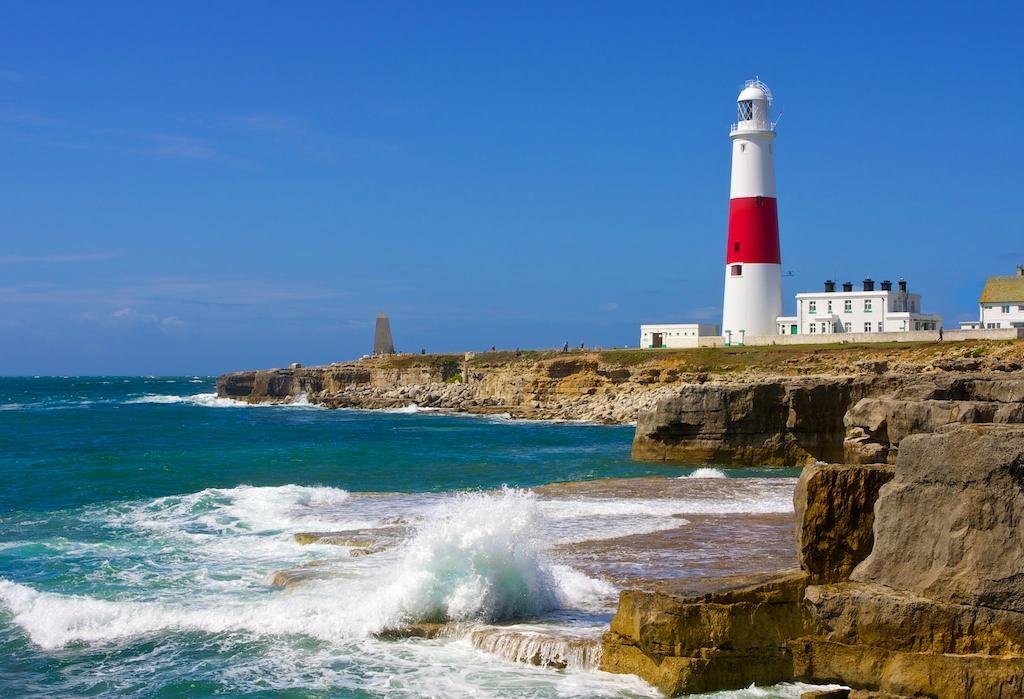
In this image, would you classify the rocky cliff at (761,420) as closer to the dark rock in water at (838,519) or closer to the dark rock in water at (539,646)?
the dark rock in water at (539,646)

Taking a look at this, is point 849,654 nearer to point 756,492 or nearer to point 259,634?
point 259,634

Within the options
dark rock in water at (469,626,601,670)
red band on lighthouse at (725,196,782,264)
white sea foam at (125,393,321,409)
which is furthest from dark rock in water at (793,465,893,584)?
white sea foam at (125,393,321,409)

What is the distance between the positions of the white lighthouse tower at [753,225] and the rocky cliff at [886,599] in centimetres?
4356

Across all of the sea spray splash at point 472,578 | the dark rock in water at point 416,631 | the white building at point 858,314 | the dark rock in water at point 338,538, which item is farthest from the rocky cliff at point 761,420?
the white building at point 858,314

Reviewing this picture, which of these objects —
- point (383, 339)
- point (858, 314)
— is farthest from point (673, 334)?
point (383, 339)

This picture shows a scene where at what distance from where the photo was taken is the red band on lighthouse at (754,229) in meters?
51.3

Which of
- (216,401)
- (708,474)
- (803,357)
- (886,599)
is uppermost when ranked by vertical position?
(803,357)

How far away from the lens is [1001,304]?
5709cm

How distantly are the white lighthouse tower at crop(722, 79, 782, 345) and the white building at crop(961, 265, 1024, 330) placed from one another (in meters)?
11.5

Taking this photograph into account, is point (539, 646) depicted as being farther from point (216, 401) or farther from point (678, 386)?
point (216, 401)

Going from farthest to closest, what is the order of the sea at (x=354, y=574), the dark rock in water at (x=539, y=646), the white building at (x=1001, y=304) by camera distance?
the white building at (x=1001, y=304) → the sea at (x=354, y=574) → the dark rock in water at (x=539, y=646)

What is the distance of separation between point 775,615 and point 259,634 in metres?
5.60

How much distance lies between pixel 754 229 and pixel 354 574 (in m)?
40.9

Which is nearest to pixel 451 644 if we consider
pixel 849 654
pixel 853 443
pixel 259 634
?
pixel 259 634
